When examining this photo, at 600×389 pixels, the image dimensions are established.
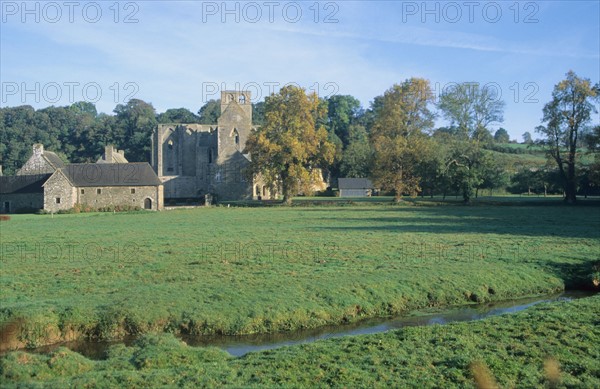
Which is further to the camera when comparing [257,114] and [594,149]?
[257,114]

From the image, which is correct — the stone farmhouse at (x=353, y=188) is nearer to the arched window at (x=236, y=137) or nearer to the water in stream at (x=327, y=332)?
the arched window at (x=236, y=137)

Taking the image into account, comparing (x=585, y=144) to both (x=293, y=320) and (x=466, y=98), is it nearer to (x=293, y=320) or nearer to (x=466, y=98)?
(x=466, y=98)

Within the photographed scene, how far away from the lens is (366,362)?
9.78 metres

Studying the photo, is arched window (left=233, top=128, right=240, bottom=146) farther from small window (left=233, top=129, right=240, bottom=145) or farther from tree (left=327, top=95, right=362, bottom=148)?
tree (left=327, top=95, right=362, bottom=148)

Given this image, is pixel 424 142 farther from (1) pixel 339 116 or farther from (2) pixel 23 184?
(1) pixel 339 116

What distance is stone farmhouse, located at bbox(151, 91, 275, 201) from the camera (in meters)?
76.2

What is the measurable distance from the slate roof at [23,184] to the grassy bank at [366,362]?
58.2m

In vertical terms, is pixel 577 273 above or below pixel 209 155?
below

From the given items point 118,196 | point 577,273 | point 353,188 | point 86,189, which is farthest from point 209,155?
point 577,273

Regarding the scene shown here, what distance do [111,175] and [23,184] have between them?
10306mm

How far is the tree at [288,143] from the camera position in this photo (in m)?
59.0

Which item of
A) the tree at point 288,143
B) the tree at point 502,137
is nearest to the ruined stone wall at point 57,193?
the tree at point 288,143

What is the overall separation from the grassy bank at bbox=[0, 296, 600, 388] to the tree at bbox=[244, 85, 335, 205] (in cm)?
4766

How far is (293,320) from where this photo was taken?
45.9 ft
